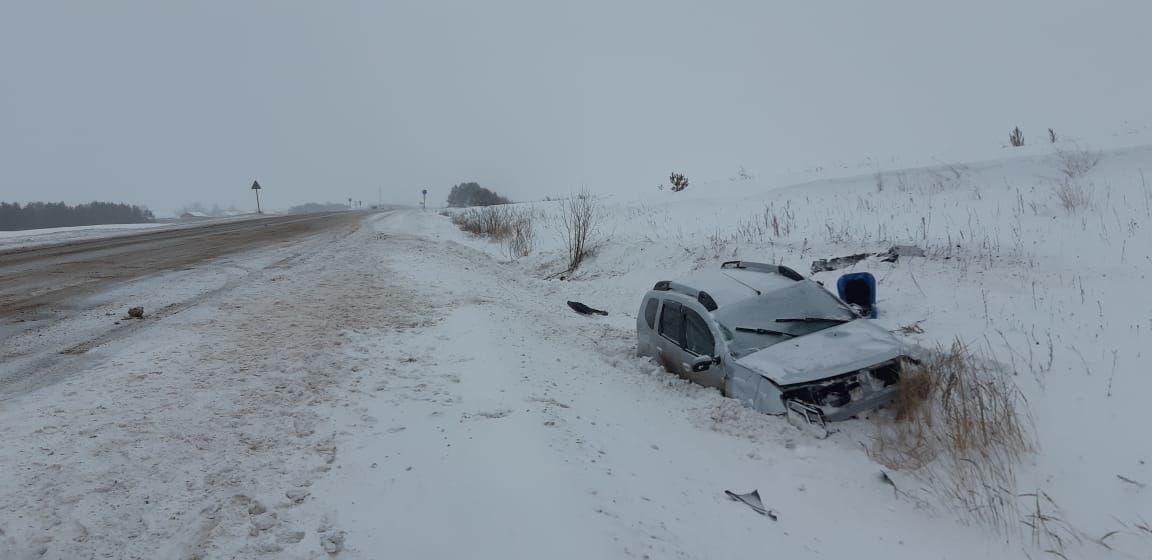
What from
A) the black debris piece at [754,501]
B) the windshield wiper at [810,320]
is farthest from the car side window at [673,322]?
the black debris piece at [754,501]

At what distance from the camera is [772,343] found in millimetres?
5723

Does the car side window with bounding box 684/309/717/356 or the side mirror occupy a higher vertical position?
the car side window with bounding box 684/309/717/356

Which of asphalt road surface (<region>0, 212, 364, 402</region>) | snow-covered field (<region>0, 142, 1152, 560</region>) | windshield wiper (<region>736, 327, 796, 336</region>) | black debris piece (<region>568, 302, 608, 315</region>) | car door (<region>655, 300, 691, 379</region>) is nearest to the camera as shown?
snow-covered field (<region>0, 142, 1152, 560</region>)

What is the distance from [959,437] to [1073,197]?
8015 mm

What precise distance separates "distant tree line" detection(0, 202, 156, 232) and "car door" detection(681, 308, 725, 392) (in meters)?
44.6

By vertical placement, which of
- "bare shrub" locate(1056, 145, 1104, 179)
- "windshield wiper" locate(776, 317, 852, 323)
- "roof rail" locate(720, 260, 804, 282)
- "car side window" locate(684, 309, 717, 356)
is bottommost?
"car side window" locate(684, 309, 717, 356)

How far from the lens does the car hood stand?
482cm

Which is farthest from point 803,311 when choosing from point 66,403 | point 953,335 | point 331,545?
point 66,403

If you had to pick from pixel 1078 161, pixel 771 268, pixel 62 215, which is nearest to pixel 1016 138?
pixel 1078 161

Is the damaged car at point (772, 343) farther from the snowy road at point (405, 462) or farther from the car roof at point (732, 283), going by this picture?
the snowy road at point (405, 462)

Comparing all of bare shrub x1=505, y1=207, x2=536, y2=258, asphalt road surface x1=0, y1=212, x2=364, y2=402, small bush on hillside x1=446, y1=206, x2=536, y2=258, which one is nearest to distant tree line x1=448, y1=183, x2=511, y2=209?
small bush on hillside x1=446, y1=206, x2=536, y2=258

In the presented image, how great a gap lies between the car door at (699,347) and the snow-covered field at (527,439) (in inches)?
6.2

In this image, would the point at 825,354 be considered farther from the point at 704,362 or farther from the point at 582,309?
the point at 582,309

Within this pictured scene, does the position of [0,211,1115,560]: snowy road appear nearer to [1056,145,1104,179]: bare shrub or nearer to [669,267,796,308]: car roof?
[669,267,796,308]: car roof
